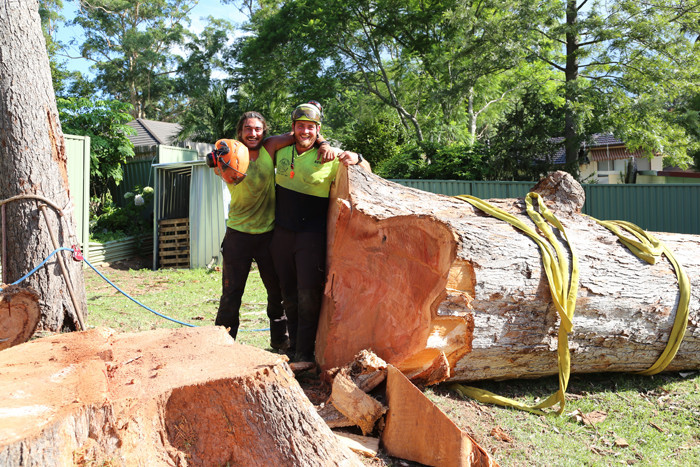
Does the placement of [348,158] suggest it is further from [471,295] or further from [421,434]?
[421,434]

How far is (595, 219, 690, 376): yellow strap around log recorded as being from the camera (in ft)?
11.2

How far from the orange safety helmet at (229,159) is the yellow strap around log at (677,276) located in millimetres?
2634

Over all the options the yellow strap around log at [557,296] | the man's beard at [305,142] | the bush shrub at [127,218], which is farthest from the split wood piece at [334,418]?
the bush shrub at [127,218]

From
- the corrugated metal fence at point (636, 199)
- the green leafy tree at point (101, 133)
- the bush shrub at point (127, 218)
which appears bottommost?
the bush shrub at point (127, 218)

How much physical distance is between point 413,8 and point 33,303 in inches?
635

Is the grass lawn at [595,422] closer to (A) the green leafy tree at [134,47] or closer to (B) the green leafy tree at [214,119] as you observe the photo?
(B) the green leafy tree at [214,119]

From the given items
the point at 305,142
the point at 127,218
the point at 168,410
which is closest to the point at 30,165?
the point at 305,142

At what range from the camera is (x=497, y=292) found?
10.1ft

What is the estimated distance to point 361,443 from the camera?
2.66m

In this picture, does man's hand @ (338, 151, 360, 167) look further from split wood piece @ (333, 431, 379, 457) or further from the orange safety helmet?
split wood piece @ (333, 431, 379, 457)

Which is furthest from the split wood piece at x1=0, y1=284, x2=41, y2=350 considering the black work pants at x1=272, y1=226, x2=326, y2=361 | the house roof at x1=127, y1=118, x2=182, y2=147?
the house roof at x1=127, y1=118, x2=182, y2=147

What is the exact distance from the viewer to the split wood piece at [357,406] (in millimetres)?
2717

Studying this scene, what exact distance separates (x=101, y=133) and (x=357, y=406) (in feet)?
37.7

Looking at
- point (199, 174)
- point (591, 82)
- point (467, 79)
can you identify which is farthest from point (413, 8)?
point (199, 174)
